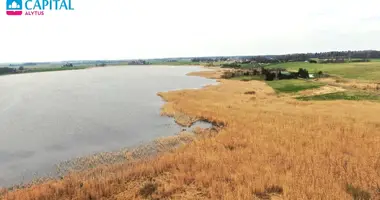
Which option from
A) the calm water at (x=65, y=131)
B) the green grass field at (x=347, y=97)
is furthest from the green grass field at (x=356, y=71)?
the calm water at (x=65, y=131)

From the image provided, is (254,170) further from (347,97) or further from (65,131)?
(347,97)

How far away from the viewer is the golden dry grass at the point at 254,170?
13305 millimetres

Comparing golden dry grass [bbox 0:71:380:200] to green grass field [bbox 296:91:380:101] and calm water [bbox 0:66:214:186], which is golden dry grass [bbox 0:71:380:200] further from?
green grass field [bbox 296:91:380:101]

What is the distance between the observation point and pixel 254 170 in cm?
1557

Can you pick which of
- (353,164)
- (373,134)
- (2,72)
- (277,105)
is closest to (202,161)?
(353,164)

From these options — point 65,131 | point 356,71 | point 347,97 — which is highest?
point 356,71

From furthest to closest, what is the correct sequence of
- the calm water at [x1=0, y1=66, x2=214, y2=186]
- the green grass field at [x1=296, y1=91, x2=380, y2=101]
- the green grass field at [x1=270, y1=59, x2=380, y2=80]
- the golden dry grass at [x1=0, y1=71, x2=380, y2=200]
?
the green grass field at [x1=270, y1=59, x2=380, y2=80], the green grass field at [x1=296, y1=91, x2=380, y2=101], the calm water at [x1=0, y1=66, x2=214, y2=186], the golden dry grass at [x1=0, y1=71, x2=380, y2=200]

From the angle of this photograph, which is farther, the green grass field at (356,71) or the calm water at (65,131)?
the green grass field at (356,71)

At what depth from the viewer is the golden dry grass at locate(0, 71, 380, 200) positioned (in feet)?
43.7

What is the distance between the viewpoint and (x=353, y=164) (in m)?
15.7

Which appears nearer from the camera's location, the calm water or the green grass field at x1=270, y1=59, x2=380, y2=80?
the calm water

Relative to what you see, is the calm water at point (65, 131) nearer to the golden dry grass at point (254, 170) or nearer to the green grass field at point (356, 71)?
the golden dry grass at point (254, 170)

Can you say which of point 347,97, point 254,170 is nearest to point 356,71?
point 347,97

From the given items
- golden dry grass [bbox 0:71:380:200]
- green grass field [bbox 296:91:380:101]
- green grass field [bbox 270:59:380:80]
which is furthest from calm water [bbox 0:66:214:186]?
green grass field [bbox 270:59:380:80]
